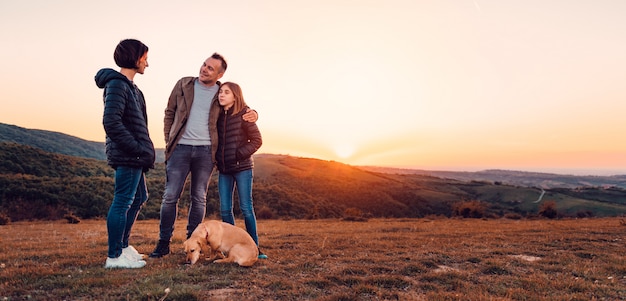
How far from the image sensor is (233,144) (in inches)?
225

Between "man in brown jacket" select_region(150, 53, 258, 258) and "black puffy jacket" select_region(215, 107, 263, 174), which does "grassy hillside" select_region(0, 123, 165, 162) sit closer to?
"man in brown jacket" select_region(150, 53, 258, 258)

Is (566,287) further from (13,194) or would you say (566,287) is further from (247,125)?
(13,194)

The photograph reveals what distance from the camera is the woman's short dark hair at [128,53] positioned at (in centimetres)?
487

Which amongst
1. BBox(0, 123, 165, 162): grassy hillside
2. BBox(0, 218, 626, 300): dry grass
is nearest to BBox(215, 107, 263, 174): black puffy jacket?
BBox(0, 218, 626, 300): dry grass

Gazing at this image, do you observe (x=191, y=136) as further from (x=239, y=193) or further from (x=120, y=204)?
(x=120, y=204)

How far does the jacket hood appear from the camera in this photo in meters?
4.66

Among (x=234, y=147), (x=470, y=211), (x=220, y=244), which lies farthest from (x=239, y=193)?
(x=470, y=211)

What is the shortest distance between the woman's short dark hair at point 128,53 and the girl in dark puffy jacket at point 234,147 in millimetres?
1266

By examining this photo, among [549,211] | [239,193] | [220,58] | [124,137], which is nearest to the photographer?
[124,137]

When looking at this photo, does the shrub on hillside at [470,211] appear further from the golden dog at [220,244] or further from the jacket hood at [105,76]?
the jacket hood at [105,76]

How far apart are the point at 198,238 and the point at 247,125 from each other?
194 centimetres

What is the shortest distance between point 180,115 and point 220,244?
2.10 meters

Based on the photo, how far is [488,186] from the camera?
69000 millimetres

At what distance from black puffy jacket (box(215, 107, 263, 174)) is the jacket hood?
1588 mm
